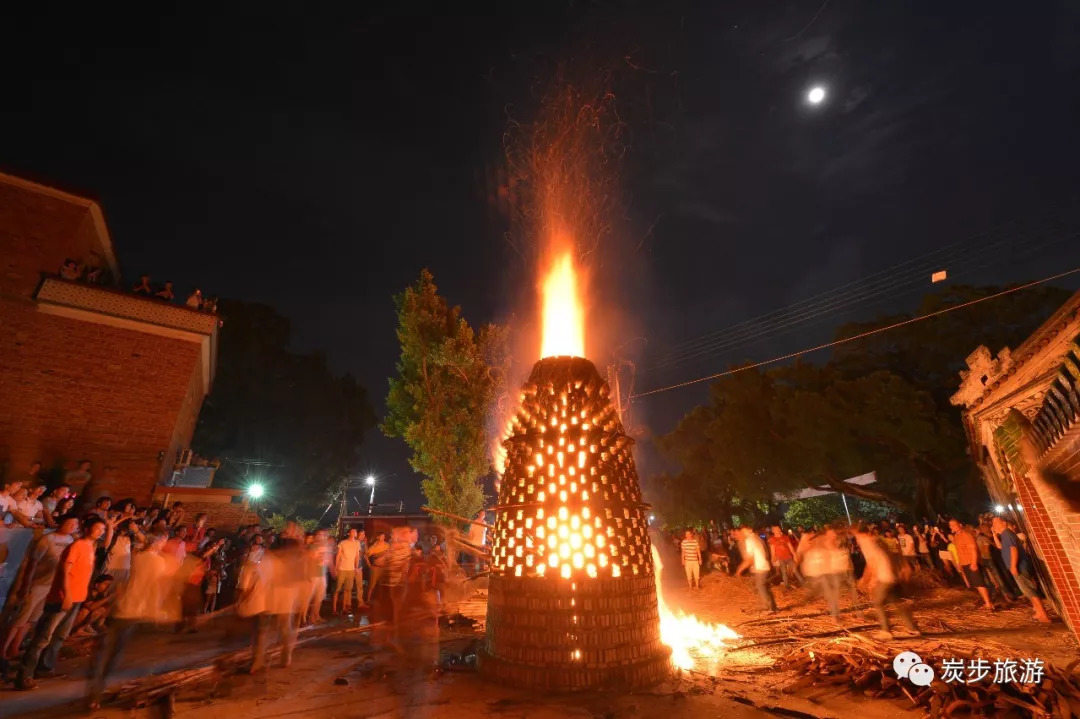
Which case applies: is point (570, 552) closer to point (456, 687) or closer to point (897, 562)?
point (456, 687)

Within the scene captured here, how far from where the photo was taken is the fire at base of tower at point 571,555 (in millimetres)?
5691

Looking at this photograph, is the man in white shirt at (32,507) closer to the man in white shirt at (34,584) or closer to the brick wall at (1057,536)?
the man in white shirt at (34,584)

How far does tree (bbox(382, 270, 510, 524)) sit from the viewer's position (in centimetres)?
1859

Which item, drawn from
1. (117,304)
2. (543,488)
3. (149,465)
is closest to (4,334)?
(117,304)

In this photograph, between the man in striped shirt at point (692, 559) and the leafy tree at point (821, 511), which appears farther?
the leafy tree at point (821, 511)

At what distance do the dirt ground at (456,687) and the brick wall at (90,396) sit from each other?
673 cm

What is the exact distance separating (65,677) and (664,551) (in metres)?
32.2

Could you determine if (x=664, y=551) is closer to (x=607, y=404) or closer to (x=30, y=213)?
(x=607, y=404)

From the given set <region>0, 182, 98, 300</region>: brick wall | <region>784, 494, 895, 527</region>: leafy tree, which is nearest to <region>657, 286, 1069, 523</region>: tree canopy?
<region>784, 494, 895, 527</region>: leafy tree

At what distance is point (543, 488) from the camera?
638 cm
